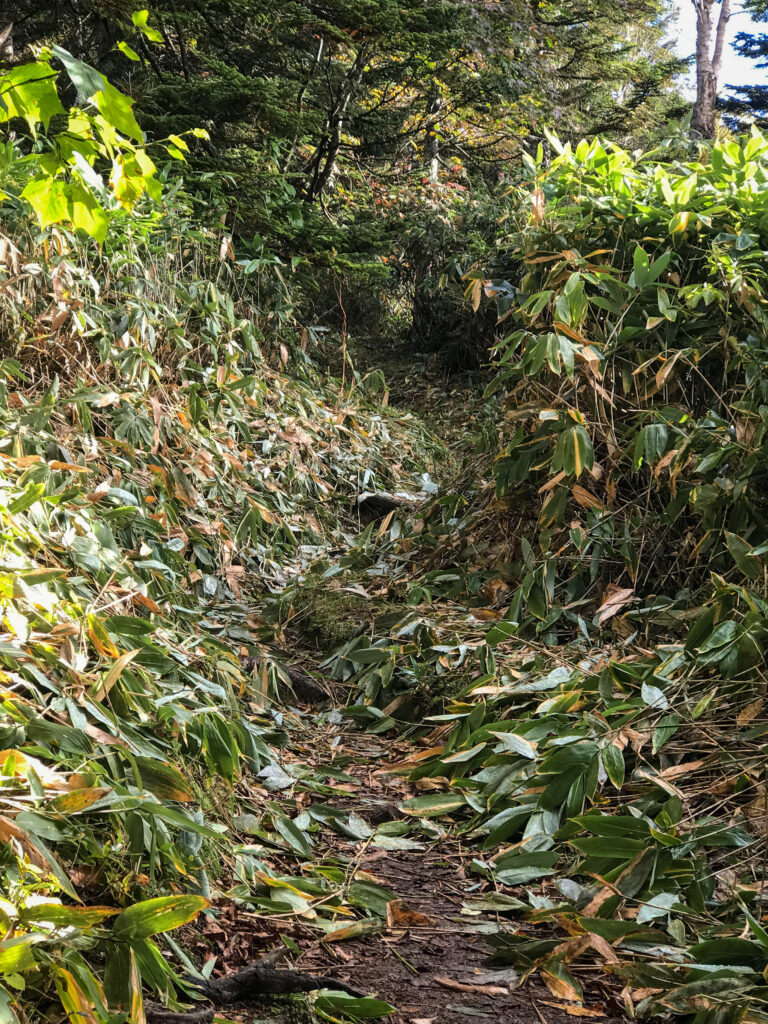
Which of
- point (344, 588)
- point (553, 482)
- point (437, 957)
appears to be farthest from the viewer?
point (344, 588)

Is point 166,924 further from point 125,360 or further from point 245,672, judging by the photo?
point 125,360

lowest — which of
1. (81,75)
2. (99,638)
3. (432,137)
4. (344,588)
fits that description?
(344,588)

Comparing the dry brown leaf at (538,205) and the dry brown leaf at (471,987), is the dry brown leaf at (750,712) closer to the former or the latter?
the dry brown leaf at (471,987)

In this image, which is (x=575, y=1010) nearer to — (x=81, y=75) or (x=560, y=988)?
(x=560, y=988)

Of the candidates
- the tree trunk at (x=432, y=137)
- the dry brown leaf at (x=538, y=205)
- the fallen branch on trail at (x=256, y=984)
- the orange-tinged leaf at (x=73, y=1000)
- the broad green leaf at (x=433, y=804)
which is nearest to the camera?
the orange-tinged leaf at (x=73, y=1000)

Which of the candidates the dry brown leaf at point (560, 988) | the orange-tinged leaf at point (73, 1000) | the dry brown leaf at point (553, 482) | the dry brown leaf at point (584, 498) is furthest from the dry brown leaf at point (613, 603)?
the orange-tinged leaf at point (73, 1000)

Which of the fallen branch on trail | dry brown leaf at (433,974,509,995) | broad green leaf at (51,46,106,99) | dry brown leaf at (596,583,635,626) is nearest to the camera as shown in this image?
broad green leaf at (51,46,106,99)

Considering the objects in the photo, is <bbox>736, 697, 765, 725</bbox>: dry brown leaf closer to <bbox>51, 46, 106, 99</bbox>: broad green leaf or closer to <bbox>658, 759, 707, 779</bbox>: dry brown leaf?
<bbox>658, 759, 707, 779</bbox>: dry brown leaf

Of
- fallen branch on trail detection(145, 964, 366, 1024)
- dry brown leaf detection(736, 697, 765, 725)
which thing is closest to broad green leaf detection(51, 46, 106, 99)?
A: fallen branch on trail detection(145, 964, 366, 1024)

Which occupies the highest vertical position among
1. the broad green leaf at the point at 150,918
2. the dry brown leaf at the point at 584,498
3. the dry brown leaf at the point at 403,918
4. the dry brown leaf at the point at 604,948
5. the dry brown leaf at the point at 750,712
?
the broad green leaf at the point at 150,918

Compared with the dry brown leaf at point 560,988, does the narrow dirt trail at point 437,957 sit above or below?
below

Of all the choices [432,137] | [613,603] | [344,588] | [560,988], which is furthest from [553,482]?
[432,137]

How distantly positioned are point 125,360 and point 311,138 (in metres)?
3.84

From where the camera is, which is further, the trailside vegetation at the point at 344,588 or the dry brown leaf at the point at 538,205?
the dry brown leaf at the point at 538,205
